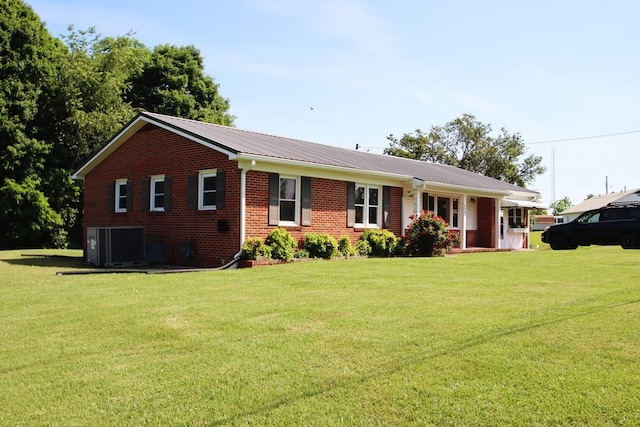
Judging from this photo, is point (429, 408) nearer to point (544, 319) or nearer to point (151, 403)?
point (151, 403)

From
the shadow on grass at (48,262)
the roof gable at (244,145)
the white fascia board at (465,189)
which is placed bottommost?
the shadow on grass at (48,262)

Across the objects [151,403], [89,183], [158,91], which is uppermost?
[158,91]

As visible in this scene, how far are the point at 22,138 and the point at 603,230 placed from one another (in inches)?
1053

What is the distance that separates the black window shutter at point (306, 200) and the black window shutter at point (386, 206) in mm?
3929

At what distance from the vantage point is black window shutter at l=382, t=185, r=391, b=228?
2062 centimetres

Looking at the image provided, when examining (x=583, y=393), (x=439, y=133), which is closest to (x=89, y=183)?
(x=583, y=393)

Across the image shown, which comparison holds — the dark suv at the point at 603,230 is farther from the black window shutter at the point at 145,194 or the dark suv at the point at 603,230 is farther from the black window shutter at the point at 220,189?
the black window shutter at the point at 145,194

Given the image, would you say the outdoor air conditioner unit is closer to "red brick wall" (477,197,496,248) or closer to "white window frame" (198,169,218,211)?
"white window frame" (198,169,218,211)

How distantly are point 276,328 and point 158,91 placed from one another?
35.3 meters

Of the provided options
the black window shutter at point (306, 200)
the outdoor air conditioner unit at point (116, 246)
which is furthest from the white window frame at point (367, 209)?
the outdoor air conditioner unit at point (116, 246)

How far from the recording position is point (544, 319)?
6.89 metres

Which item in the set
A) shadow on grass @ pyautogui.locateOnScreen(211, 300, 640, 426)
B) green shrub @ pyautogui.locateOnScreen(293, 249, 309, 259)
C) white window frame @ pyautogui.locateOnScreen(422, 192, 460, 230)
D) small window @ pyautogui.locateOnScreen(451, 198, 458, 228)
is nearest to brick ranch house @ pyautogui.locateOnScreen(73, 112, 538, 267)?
green shrub @ pyautogui.locateOnScreen(293, 249, 309, 259)

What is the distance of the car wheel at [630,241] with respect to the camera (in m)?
21.5

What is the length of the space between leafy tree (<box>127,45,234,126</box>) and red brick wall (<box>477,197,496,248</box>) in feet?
70.4
